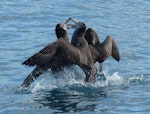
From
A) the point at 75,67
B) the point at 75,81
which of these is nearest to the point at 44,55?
the point at 75,81

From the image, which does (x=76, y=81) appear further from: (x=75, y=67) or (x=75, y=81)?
(x=75, y=67)

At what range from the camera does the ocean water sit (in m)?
14.7

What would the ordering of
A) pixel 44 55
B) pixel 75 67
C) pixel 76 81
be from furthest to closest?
pixel 75 67
pixel 76 81
pixel 44 55

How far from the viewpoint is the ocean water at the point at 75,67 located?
579 inches

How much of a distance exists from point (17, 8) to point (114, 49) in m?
6.86

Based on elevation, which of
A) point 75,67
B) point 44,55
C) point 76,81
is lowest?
point 76,81

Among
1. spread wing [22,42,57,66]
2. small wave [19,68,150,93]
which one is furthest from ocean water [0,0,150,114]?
spread wing [22,42,57,66]

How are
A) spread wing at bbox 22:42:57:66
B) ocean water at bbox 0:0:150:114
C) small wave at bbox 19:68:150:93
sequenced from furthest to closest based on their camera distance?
small wave at bbox 19:68:150:93 < spread wing at bbox 22:42:57:66 < ocean water at bbox 0:0:150:114

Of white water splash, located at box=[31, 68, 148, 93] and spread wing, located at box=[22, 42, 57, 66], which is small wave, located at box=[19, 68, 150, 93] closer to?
white water splash, located at box=[31, 68, 148, 93]

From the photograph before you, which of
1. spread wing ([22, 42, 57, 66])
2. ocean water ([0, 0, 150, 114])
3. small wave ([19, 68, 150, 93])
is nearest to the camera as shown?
ocean water ([0, 0, 150, 114])

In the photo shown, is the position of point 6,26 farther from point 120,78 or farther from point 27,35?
point 120,78

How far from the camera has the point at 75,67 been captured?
16.5 metres

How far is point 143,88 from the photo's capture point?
15836mm

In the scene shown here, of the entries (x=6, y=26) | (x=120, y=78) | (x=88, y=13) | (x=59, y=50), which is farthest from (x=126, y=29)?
(x=59, y=50)
